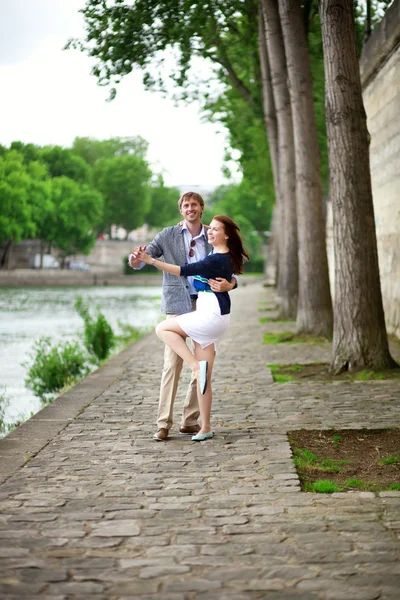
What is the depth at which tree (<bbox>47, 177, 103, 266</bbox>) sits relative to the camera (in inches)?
3492

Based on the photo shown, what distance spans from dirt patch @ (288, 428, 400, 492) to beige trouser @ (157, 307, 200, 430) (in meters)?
0.88

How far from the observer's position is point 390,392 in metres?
9.70

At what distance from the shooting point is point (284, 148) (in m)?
19.7

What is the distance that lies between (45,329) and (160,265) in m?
18.6

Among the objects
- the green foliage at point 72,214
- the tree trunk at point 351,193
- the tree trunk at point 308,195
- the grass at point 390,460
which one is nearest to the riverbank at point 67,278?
the green foliage at point 72,214

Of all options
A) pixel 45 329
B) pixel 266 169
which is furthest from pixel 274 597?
pixel 266 169

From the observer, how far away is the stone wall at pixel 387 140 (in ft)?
50.6

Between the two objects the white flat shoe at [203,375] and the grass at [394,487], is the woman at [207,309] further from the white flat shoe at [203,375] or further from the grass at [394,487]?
the grass at [394,487]

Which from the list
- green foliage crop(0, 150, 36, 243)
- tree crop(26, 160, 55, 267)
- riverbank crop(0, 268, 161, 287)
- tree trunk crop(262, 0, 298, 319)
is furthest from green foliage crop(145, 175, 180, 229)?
tree trunk crop(262, 0, 298, 319)

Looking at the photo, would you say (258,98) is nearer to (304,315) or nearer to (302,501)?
(304,315)

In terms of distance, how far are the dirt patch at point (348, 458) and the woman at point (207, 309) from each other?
3.09 ft

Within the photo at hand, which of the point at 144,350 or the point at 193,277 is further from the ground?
the point at 193,277

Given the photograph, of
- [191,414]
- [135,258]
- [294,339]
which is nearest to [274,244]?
[294,339]

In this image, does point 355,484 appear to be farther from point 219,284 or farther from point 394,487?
point 219,284
